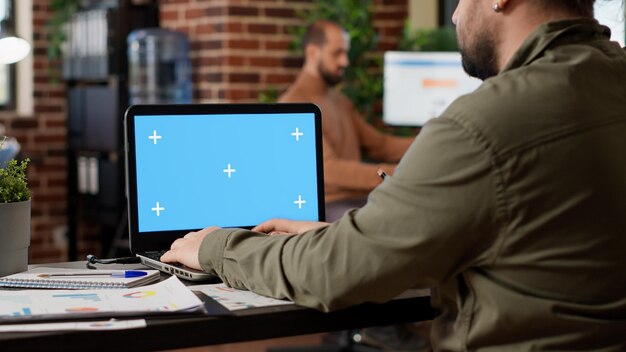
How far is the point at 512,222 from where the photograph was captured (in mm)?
1282

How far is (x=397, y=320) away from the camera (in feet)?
4.99

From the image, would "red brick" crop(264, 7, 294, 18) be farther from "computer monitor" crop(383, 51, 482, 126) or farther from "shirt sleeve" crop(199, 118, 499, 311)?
"shirt sleeve" crop(199, 118, 499, 311)

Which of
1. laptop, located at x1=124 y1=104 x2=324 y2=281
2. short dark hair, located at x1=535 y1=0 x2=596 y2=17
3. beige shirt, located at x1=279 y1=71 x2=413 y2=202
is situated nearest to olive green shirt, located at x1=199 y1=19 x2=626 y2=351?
short dark hair, located at x1=535 y1=0 x2=596 y2=17

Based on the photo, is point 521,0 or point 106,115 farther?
point 106,115

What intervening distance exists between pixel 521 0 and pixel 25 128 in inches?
180

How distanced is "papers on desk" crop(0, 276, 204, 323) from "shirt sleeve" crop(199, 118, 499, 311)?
0.18 metres

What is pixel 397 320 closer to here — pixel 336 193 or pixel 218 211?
pixel 218 211

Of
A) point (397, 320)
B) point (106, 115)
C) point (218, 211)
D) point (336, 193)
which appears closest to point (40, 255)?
point (106, 115)

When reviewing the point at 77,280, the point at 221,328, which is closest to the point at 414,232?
the point at 221,328

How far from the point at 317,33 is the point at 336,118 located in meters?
0.43

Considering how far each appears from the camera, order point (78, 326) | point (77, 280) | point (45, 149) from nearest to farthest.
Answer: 1. point (78, 326)
2. point (77, 280)
3. point (45, 149)

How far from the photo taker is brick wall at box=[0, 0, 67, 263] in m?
5.61

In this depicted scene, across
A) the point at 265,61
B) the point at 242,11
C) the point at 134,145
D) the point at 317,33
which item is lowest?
the point at 134,145

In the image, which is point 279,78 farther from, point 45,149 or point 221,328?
point 221,328
